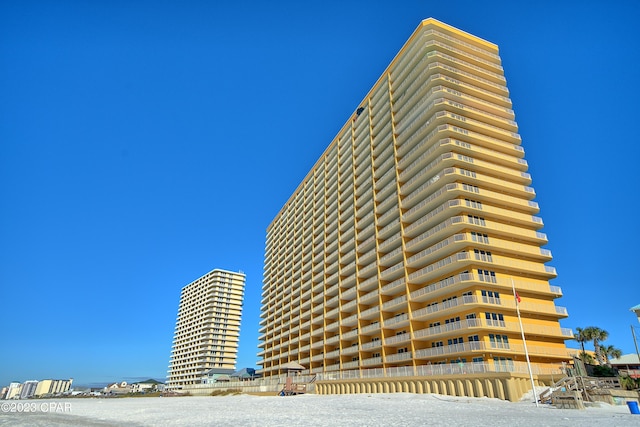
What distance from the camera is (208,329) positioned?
130 m

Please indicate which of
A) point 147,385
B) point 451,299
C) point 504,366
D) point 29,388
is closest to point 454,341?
point 451,299

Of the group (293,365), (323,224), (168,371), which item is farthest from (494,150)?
(168,371)

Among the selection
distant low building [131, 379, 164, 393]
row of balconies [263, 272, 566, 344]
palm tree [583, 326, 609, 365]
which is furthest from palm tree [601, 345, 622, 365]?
distant low building [131, 379, 164, 393]

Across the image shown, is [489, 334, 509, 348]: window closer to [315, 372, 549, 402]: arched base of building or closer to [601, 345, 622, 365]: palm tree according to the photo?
[315, 372, 549, 402]: arched base of building

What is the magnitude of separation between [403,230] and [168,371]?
437 ft

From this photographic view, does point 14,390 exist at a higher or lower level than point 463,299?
lower

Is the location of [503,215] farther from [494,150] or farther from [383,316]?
[383,316]

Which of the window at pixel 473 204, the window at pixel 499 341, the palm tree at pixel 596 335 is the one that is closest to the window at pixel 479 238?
the window at pixel 473 204

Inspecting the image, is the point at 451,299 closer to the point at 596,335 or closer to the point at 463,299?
the point at 463,299

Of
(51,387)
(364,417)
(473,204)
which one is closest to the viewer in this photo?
(364,417)

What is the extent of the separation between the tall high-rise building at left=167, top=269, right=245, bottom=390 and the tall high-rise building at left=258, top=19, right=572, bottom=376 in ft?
223

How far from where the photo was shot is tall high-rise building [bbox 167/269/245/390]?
127 metres

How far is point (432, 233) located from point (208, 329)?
10855 cm

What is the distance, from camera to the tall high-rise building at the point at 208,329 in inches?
5010
